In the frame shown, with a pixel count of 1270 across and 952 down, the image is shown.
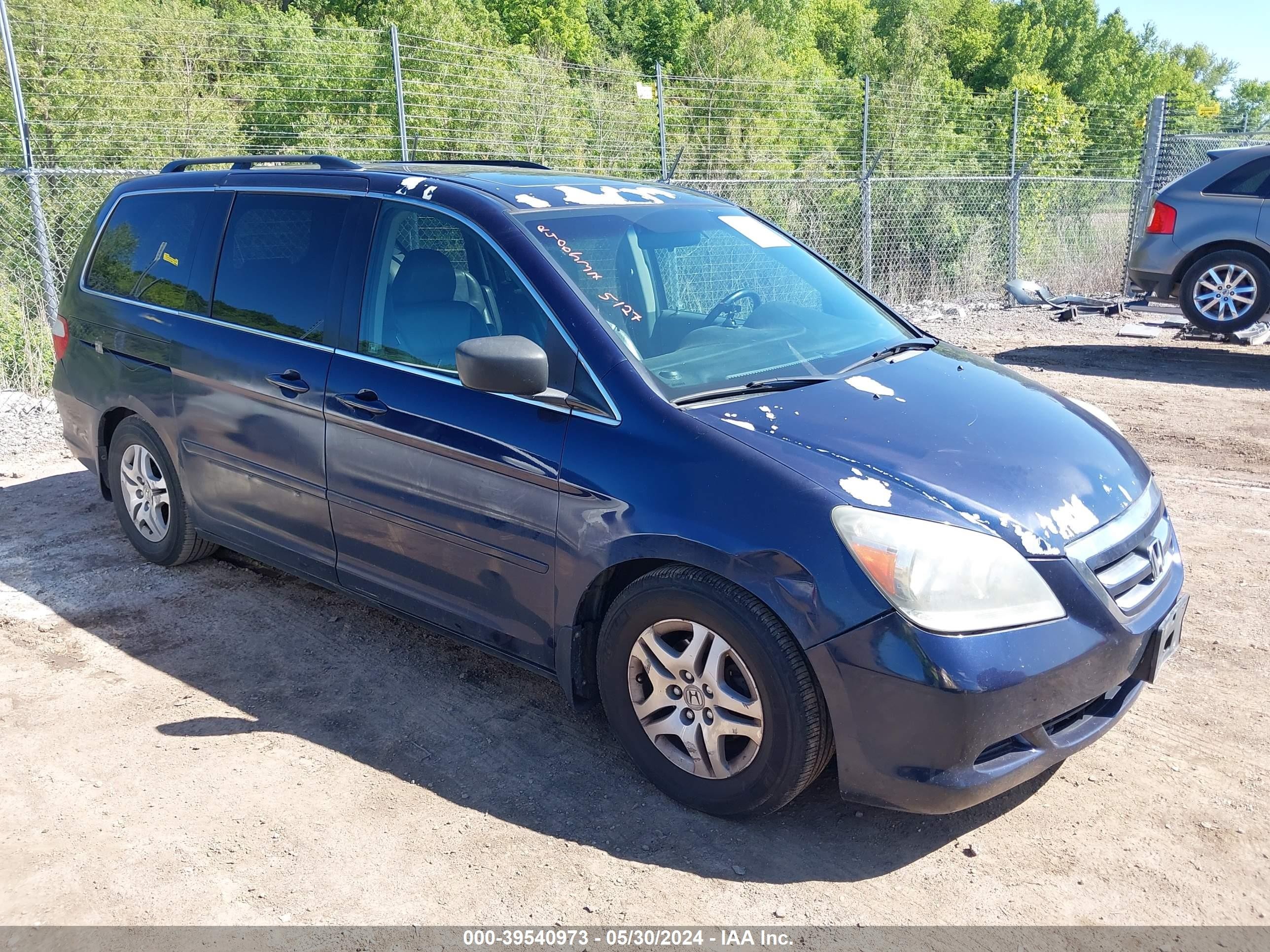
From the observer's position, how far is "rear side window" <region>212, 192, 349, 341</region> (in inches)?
162

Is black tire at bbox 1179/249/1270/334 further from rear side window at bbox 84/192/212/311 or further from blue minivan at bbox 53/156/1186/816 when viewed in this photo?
rear side window at bbox 84/192/212/311

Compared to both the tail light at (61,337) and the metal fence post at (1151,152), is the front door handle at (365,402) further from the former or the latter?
the metal fence post at (1151,152)

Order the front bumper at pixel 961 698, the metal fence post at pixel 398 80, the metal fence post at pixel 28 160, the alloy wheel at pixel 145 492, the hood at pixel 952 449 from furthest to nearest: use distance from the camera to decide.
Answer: the metal fence post at pixel 398 80 → the metal fence post at pixel 28 160 → the alloy wheel at pixel 145 492 → the hood at pixel 952 449 → the front bumper at pixel 961 698

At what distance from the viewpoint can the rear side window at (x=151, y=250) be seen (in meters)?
4.78

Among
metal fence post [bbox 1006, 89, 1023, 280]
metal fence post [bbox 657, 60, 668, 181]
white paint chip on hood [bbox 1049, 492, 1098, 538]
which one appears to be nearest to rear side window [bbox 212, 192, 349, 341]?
white paint chip on hood [bbox 1049, 492, 1098, 538]

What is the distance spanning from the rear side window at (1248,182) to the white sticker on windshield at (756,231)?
7794 millimetres

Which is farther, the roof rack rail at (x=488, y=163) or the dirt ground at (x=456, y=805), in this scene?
the roof rack rail at (x=488, y=163)

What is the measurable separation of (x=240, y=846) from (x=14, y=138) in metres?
13.3

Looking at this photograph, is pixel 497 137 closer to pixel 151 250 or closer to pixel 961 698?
pixel 151 250

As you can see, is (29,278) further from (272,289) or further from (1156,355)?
(1156,355)

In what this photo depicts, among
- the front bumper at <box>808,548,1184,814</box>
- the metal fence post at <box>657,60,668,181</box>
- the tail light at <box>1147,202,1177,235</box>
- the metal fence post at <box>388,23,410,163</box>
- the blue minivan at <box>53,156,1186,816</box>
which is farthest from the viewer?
the metal fence post at <box>657,60,668,181</box>

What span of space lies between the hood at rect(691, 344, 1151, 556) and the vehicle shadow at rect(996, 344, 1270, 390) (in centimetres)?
667

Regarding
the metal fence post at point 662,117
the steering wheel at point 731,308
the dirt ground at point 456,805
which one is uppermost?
the metal fence post at point 662,117

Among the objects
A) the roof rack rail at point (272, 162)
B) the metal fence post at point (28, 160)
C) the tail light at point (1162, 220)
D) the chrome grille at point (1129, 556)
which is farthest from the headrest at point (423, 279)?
the tail light at point (1162, 220)
